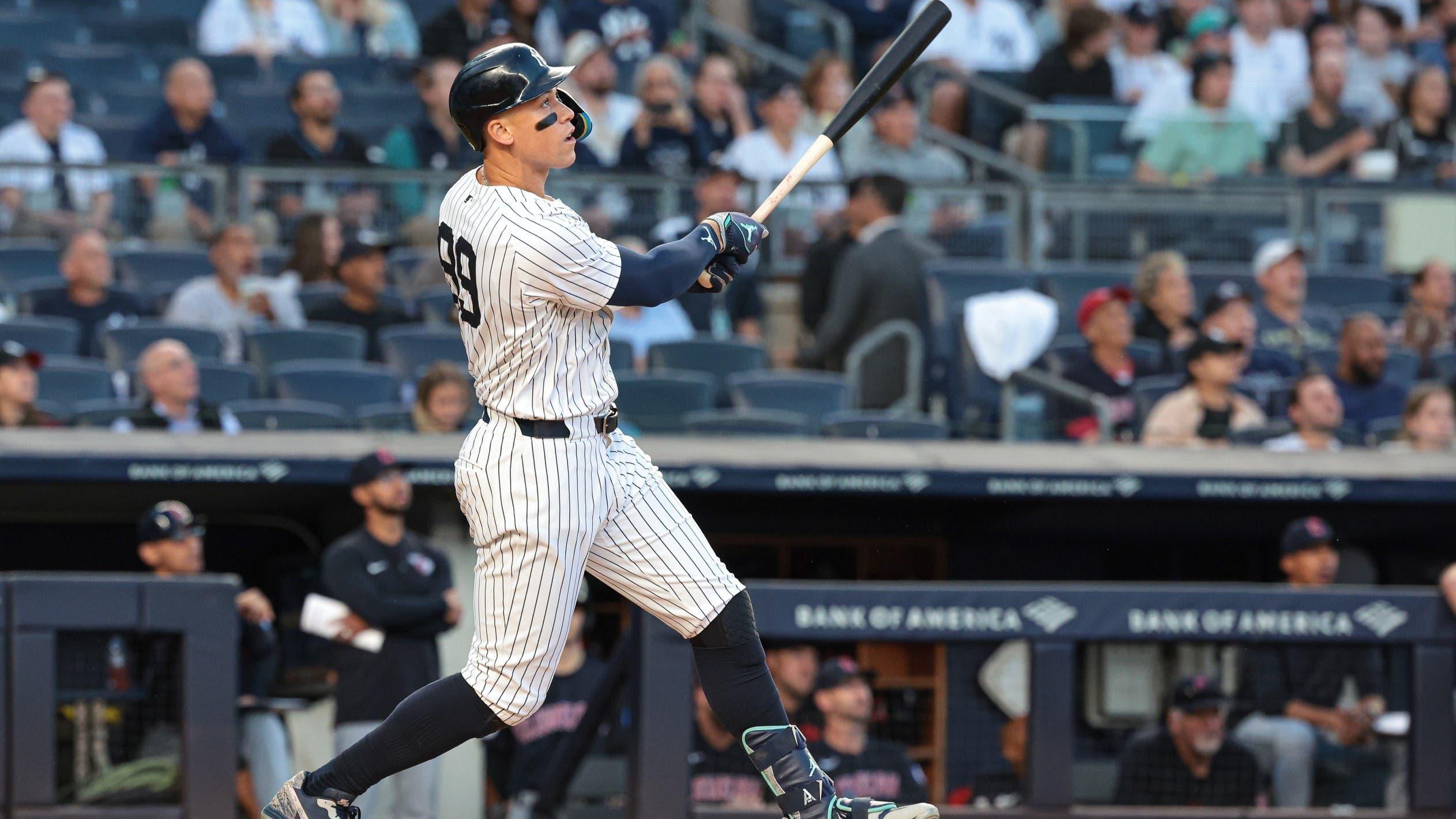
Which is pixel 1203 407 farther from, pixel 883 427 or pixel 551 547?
pixel 551 547

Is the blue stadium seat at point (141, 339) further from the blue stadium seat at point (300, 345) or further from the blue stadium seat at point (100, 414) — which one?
the blue stadium seat at point (100, 414)

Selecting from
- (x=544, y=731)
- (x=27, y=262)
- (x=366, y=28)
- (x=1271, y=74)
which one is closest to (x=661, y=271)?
(x=544, y=731)

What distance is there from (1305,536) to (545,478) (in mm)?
3482

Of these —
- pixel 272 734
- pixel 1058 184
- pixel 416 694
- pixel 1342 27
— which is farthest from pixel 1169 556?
pixel 1342 27

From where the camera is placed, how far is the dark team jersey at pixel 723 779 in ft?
Result: 18.5

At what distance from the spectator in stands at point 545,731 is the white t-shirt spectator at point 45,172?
339 cm

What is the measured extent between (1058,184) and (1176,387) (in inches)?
68.2

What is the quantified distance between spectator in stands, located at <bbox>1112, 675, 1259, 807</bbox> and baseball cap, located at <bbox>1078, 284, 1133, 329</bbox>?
237 cm

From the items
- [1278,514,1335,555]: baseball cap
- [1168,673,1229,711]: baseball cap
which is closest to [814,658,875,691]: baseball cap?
[1168,673,1229,711]: baseball cap

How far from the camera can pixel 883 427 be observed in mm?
7484

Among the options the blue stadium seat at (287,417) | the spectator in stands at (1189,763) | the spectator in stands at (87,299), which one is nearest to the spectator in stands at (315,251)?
the spectator in stands at (87,299)

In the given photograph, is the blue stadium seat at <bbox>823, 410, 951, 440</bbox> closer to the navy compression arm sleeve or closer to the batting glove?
the batting glove

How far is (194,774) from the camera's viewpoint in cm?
548

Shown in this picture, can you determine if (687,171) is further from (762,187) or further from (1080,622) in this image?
(1080,622)
